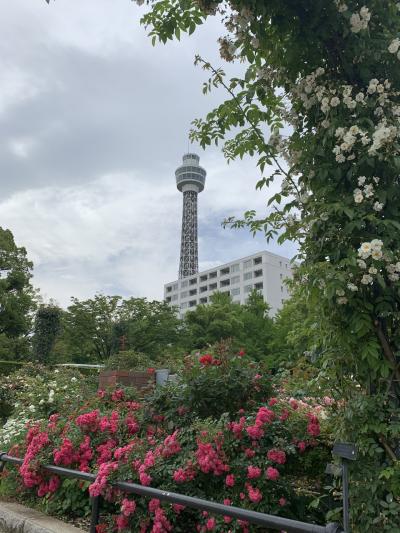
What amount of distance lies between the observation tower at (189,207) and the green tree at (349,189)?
105m

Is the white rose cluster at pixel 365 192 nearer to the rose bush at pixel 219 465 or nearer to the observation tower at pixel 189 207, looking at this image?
the rose bush at pixel 219 465

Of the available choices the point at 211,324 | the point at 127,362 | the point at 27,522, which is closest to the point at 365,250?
the point at 27,522

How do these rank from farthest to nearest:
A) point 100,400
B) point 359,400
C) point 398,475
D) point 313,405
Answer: point 100,400
point 313,405
point 359,400
point 398,475

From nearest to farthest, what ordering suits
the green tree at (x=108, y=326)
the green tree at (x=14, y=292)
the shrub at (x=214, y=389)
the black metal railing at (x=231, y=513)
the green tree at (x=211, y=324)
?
the black metal railing at (x=231, y=513)
the shrub at (x=214, y=389)
the green tree at (x=14, y=292)
the green tree at (x=108, y=326)
the green tree at (x=211, y=324)

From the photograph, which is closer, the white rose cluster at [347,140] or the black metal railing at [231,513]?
the black metal railing at [231,513]

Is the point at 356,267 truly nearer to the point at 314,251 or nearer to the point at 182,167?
the point at 314,251

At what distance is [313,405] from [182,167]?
119294mm

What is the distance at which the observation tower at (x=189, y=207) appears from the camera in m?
110

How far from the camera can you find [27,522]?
13.2 feet

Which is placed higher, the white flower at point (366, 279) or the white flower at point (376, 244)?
the white flower at point (376, 244)

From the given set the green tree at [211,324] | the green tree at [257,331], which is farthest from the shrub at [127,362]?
the green tree at [257,331]

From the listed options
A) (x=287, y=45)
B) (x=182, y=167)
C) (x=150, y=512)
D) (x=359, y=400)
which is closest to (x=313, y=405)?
(x=150, y=512)

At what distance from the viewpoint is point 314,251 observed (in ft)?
8.66

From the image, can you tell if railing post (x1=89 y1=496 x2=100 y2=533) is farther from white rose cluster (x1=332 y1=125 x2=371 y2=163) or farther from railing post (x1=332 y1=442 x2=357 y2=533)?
white rose cluster (x1=332 y1=125 x2=371 y2=163)
